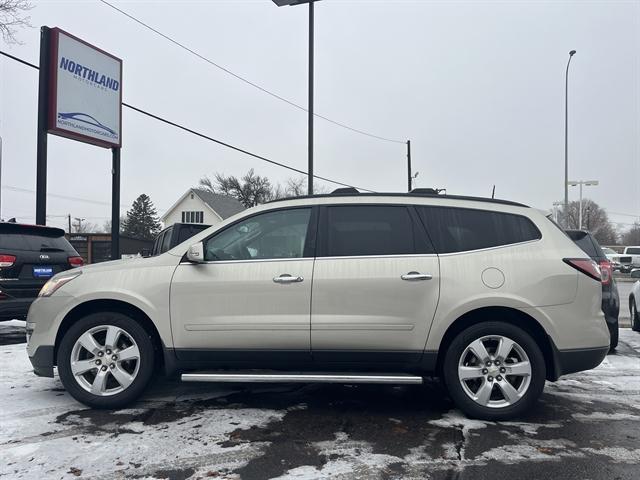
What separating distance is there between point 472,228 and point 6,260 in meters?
6.04

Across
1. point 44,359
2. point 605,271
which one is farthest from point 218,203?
point 44,359

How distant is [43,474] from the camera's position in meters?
3.09

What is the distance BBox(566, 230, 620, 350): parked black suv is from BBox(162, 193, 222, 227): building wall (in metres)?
46.9

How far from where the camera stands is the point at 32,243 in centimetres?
718

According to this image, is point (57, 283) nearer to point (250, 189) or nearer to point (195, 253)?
point (195, 253)

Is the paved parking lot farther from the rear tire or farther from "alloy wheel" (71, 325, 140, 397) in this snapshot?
the rear tire

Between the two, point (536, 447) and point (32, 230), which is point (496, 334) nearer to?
point (536, 447)

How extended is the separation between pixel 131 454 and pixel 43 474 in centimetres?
51

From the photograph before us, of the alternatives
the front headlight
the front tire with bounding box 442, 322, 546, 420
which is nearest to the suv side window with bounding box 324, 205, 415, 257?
the front tire with bounding box 442, 322, 546, 420

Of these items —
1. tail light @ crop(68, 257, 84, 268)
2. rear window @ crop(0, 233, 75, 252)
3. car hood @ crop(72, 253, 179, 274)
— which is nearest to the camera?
car hood @ crop(72, 253, 179, 274)

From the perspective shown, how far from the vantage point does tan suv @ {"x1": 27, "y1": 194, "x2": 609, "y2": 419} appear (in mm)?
3996

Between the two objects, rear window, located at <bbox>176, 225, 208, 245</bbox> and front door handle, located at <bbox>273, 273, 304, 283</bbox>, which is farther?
rear window, located at <bbox>176, 225, 208, 245</bbox>

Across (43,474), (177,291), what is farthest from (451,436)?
(43,474)

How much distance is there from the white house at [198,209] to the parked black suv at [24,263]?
1756 inches
